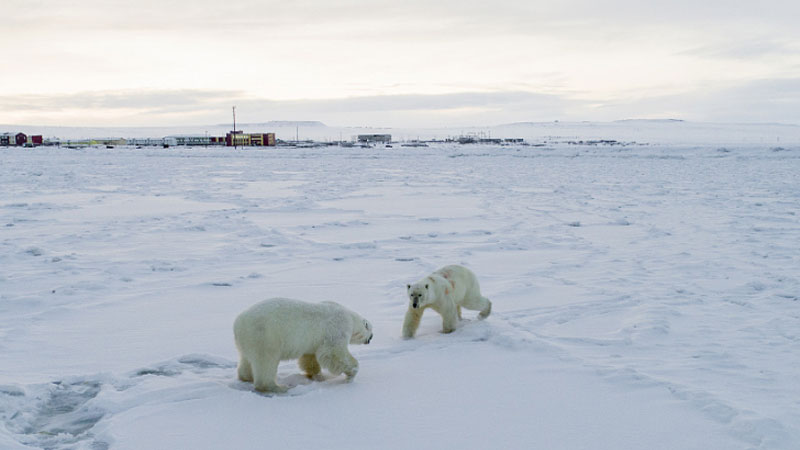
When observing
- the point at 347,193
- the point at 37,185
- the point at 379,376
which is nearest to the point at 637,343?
the point at 379,376

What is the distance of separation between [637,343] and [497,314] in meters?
1.37

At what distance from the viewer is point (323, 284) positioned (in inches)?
286

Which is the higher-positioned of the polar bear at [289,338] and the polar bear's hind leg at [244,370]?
the polar bear at [289,338]

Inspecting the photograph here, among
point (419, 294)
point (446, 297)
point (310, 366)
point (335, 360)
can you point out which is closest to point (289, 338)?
point (335, 360)

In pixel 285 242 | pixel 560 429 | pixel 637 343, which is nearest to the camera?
pixel 560 429

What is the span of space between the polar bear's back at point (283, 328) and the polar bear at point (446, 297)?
1.03m

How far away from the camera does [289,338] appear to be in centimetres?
400

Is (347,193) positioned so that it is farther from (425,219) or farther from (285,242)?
(285,242)

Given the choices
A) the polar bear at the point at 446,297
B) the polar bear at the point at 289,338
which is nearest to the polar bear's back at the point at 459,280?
the polar bear at the point at 446,297

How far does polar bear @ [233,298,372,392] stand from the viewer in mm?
3939

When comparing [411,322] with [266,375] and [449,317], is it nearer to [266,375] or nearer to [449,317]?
[449,317]

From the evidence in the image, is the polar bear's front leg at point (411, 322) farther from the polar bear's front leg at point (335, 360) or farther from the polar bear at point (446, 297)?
the polar bear's front leg at point (335, 360)

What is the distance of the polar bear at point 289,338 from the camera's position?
394cm

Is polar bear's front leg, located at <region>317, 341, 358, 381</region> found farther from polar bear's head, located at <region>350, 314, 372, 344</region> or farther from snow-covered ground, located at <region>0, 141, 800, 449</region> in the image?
polar bear's head, located at <region>350, 314, 372, 344</region>
